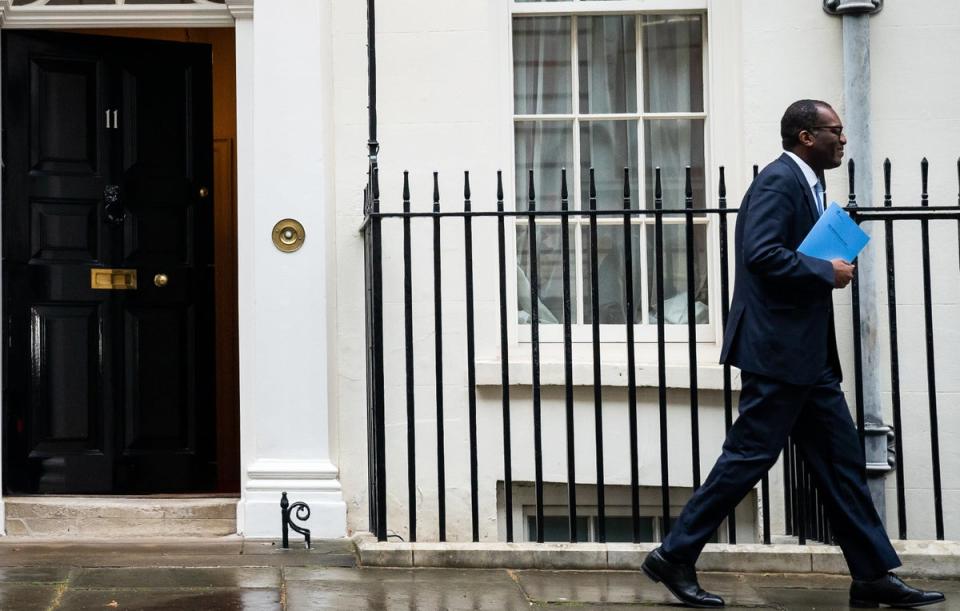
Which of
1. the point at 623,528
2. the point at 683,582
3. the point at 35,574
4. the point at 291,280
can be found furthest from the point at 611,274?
the point at 35,574

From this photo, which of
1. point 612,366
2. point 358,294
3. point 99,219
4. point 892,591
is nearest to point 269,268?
point 358,294

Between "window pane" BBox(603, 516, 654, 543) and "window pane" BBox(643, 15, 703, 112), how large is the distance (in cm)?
215

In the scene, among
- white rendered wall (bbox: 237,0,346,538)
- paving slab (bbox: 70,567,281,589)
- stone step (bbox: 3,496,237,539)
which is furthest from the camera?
stone step (bbox: 3,496,237,539)

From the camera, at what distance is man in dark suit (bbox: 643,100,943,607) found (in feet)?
16.6

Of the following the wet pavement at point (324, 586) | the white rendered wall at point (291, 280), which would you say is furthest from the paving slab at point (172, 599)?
the white rendered wall at point (291, 280)

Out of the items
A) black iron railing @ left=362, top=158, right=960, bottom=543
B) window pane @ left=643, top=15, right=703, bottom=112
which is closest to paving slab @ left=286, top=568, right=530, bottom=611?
black iron railing @ left=362, top=158, right=960, bottom=543

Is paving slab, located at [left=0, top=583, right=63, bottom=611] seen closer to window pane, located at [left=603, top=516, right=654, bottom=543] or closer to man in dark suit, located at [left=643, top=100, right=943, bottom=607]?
man in dark suit, located at [left=643, top=100, right=943, bottom=607]

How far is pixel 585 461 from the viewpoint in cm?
688

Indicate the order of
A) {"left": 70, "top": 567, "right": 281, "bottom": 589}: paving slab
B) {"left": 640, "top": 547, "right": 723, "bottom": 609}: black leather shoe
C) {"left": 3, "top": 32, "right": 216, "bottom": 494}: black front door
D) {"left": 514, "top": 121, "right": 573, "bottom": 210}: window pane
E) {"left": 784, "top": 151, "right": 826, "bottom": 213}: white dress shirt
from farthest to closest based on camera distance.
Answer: {"left": 514, "top": 121, "right": 573, "bottom": 210}: window pane
{"left": 3, "top": 32, "right": 216, "bottom": 494}: black front door
{"left": 70, "top": 567, "right": 281, "bottom": 589}: paving slab
{"left": 784, "top": 151, "right": 826, "bottom": 213}: white dress shirt
{"left": 640, "top": 547, "right": 723, "bottom": 609}: black leather shoe

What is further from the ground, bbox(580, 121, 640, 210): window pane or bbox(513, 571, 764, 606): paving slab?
bbox(580, 121, 640, 210): window pane

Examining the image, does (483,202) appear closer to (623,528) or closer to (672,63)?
(672,63)

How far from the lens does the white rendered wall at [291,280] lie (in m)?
6.69

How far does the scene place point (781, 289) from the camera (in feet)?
16.6

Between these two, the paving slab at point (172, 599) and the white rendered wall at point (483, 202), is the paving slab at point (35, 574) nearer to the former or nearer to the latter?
the paving slab at point (172, 599)
